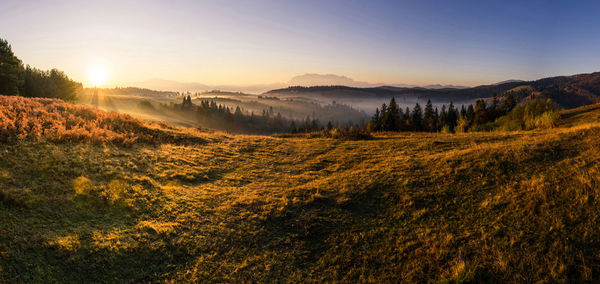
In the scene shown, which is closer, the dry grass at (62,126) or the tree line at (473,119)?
the dry grass at (62,126)

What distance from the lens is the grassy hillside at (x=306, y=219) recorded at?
6176 millimetres

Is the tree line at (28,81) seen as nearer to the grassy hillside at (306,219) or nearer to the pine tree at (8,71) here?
the pine tree at (8,71)

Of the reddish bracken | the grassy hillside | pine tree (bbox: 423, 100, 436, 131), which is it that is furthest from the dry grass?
pine tree (bbox: 423, 100, 436, 131)

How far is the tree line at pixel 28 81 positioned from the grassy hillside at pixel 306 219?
49.6 metres

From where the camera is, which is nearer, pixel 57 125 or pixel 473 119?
pixel 57 125

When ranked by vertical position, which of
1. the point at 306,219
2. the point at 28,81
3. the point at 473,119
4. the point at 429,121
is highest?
the point at 28,81

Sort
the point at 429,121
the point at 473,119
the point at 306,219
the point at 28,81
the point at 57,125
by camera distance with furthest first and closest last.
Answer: the point at 429,121, the point at 473,119, the point at 28,81, the point at 57,125, the point at 306,219

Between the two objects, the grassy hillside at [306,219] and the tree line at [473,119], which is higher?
the tree line at [473,119]

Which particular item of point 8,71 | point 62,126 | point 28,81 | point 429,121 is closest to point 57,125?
point 62,126

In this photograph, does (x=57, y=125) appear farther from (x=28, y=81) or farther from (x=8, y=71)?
(x=28, y=81)

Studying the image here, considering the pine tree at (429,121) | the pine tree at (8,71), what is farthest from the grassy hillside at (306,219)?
the pine tree at (429,121)

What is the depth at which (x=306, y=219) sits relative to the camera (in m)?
9.04

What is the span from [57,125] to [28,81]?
5565 centimetres

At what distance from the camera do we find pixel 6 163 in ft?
29.7
